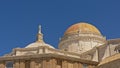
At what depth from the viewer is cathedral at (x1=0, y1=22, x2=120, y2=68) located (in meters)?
38.4

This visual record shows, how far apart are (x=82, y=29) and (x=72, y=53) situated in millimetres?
8558

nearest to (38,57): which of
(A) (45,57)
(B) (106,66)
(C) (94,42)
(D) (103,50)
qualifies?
(A) (45,57)

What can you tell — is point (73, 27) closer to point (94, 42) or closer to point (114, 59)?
point (94, 42)

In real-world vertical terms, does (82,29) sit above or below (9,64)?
above

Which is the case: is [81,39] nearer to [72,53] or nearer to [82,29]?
[82,29]

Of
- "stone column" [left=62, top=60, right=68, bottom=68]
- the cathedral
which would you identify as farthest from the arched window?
"stone column" [left=62, top=60, right=68, bottom=68]

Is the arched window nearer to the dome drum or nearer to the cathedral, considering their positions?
the cathedral

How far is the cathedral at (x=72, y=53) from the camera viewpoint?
126 feet

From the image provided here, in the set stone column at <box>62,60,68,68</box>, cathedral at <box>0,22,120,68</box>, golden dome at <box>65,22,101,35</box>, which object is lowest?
stone column at <box>62,60,68,68</box>

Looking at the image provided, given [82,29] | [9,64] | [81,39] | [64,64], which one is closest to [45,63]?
[64,64]

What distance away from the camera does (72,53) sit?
167 feet

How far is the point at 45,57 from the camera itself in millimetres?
38469

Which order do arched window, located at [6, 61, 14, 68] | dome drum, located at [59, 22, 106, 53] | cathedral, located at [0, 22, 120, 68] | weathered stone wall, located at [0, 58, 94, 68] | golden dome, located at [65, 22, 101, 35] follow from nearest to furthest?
weathered stone wall, located at [0, 58, 94, 68], cathedral, located at [0, 22, 120, 68], arched window, located at [6, 61, 14, 68], dome drum, located at [59, 22, 106, 53], golden dome, located at [65, 22, 101, 35]

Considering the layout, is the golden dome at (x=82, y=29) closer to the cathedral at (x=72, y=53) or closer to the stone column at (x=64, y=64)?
the cathedral at (x=72, y=53)
